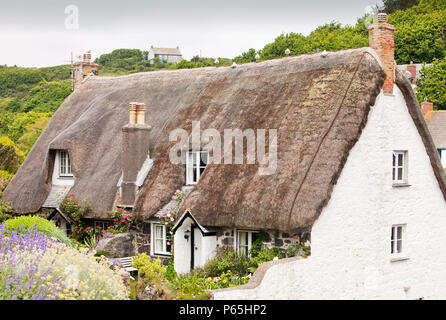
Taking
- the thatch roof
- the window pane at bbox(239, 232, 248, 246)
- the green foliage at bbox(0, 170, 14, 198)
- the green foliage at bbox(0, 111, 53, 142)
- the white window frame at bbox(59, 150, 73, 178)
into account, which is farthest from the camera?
the green foliage at bbox(0, 111, 53, 142)

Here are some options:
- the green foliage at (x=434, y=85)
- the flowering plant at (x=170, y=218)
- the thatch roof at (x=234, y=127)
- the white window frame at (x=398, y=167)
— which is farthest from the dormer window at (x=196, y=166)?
the green foliage at (x=434, y=85)

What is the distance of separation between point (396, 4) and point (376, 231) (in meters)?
71.9

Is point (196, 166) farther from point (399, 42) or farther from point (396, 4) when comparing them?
point (396, 4)

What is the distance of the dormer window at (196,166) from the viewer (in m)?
18.0

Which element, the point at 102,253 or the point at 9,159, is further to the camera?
the point at 9,159

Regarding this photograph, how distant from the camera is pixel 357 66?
16.5 m

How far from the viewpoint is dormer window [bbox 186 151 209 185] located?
18.0m

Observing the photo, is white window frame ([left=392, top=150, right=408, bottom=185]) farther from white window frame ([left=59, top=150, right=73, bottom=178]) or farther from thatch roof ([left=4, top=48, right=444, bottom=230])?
white window frame ([left=59, top=150, right=73, bottom=178])

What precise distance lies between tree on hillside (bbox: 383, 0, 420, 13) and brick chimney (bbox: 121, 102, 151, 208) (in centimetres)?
6803

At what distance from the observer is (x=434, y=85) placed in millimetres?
49594

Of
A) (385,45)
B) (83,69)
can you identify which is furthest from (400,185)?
(83,69)

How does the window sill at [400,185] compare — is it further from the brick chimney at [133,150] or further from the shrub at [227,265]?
the brick chimney at [133,150]

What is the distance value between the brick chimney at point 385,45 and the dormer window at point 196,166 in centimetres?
552

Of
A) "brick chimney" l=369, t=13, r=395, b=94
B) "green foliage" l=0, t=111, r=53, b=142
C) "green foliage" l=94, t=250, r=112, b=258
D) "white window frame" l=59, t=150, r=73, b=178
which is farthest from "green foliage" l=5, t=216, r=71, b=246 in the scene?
"green foliage" l=0, t=111, r=53, b=142
